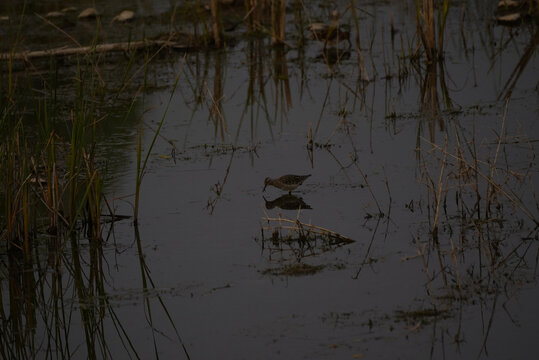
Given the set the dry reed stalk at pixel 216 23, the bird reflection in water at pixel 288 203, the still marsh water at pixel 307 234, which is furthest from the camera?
→ the dry reed stalk at pixel 216 23

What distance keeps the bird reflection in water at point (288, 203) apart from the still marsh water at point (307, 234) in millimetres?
19

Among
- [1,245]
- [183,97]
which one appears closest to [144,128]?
[183,97]

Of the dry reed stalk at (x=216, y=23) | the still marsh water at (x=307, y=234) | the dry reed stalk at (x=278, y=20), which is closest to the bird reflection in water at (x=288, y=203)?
the still marsh water at (x=307, y=234)

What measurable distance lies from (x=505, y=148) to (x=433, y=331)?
3.28 metres

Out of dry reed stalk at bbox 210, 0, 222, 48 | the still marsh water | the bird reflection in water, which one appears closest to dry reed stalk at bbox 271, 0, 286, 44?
dry reed stalk at bbox 210, 0, 222, 48

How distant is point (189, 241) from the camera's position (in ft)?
20.4

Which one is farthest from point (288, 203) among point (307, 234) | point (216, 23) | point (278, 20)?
point (278, 20)

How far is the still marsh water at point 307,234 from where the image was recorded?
4.75 meters

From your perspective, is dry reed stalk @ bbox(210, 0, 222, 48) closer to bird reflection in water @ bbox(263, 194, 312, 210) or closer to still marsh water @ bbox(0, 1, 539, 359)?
still marsh water @ bbox(0, 1, 539, 359)

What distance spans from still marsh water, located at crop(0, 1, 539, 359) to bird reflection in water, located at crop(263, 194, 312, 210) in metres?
0.02

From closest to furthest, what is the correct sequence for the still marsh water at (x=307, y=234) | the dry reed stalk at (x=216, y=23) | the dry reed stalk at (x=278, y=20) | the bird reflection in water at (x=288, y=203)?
1. the still marsh water at (x=307, y=234)
2. the bird reflection in water at (x=288, y=203)
3. the dry reed stalk at (x=278, y=20)
4. the dry reed stalk at (x=216, y=23)

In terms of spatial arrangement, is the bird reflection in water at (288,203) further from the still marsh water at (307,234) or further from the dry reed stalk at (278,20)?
the dry reed stalk at (278,20)

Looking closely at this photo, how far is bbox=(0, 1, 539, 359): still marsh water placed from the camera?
4750mm

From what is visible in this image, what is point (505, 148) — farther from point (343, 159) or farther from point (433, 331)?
point (433, 331)
